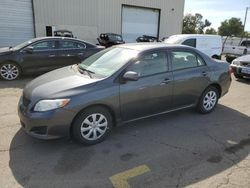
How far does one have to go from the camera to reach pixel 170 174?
3102 mm

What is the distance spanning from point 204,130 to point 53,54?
5963 mm

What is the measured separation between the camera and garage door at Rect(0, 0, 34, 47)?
1647 cm

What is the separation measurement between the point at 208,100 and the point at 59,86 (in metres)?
3.23

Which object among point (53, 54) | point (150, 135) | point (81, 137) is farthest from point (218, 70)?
point (53, 54)

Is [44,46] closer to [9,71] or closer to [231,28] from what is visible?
[9,71]

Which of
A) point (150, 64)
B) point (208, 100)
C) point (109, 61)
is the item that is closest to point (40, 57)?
point (109, 61)

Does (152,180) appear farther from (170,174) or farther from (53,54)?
(53,54)

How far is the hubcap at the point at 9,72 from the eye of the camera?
787cm

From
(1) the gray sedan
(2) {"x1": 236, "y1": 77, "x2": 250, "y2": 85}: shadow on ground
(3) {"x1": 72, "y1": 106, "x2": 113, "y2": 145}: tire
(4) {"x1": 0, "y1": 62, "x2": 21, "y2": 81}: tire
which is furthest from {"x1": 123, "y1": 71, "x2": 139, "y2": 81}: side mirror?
(2) {"x1": 236, "y1": 77, "x2": 250, "y2": 85}: shadow on ground

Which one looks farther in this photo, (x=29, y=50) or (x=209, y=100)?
(x=29, y=50)

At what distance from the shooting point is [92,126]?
12.3 ft

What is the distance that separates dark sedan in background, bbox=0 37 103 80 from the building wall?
33.9 ft

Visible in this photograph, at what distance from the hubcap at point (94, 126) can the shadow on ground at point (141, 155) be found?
6.8 inches

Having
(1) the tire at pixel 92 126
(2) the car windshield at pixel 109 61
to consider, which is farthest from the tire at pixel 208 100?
(1) the tire at pixel 92 126
